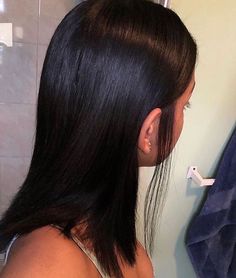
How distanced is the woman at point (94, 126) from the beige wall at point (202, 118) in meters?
0.31

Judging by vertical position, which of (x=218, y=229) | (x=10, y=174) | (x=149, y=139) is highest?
(x=149, y=139)

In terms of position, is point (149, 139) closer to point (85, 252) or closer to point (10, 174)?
point (85, 252)

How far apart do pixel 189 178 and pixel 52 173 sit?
53 cm

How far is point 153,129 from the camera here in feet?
1.51

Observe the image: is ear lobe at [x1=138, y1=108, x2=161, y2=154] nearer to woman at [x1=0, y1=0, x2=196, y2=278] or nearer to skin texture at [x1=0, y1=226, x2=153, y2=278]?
woman at [x1=0, y1=0, x2=196, y2=278]

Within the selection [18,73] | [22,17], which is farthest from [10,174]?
[22,17]

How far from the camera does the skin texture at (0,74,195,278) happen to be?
376mm

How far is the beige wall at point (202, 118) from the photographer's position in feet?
2.39

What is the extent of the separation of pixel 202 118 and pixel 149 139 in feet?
1.33

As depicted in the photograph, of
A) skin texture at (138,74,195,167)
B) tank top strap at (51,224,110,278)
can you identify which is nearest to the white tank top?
tank top strap at (51,224,110,278)

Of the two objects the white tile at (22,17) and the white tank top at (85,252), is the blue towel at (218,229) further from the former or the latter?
the white tile at (22,17)

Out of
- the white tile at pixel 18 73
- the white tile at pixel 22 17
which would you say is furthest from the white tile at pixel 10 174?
the white tile at pixel 22 17

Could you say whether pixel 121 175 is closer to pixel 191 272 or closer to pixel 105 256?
pixel 105 256

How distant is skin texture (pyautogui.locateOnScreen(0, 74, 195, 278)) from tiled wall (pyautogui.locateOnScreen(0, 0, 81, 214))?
847mm
